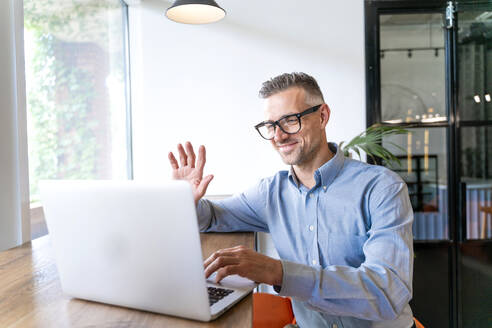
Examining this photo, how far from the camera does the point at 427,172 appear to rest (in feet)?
10.5

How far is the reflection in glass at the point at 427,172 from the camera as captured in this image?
3158 mm

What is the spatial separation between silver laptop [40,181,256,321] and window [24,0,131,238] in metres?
0.95

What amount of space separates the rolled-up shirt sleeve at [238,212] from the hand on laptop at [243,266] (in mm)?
618

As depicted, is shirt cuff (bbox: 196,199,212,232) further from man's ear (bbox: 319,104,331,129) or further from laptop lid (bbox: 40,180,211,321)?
laptop lid (bbox: 40,180,211,321)

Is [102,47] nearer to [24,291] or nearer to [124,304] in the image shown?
[24,291]

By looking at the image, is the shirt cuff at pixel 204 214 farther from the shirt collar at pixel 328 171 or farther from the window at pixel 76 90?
the window at pixel 76 90

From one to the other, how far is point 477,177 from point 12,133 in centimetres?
→ 309

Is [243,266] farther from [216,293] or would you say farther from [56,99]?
[56,99]

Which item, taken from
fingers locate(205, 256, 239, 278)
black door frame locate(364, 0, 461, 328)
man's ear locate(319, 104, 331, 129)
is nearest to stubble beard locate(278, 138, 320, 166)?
man's ear locate(319, 104, 331, 129)

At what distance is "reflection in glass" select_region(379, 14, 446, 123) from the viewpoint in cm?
313

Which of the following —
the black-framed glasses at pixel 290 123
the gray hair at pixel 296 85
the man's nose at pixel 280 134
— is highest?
the gray hair at pixel 296 85

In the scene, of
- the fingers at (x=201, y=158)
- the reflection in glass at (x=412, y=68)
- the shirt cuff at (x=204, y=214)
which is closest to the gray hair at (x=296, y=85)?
the fingers at (x=201, y=158)

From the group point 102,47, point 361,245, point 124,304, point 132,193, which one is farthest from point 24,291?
point 102,47

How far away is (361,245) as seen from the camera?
52.9 inches
